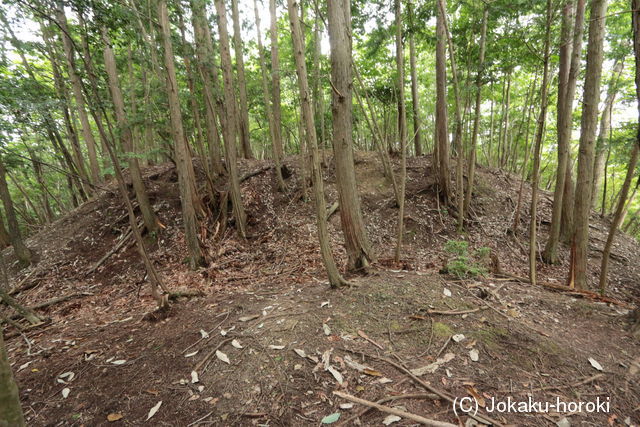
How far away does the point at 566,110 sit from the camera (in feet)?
15.9

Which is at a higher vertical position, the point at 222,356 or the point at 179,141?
the point at 179,141

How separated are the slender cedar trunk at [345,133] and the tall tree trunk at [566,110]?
303cm

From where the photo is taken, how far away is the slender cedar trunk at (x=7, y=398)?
4.68 feet

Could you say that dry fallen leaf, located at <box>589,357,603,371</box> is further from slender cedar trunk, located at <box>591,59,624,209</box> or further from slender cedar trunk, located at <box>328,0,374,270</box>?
slender cedar trunk, located at <box>591,59,624,209</box>

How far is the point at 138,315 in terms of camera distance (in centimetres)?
443

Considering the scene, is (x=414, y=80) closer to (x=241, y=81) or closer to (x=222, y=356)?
(x=241, y=81)

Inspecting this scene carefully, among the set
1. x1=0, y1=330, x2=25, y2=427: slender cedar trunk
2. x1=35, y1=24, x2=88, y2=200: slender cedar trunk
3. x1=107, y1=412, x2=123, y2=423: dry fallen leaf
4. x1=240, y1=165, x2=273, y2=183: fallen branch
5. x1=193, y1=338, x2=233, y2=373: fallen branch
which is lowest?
x1=107, y1=412, x2=123, y2=423: dry fallen leaf

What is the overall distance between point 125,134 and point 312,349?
6714 mm

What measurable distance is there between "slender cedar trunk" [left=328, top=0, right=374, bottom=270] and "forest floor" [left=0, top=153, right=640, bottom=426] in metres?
0.54

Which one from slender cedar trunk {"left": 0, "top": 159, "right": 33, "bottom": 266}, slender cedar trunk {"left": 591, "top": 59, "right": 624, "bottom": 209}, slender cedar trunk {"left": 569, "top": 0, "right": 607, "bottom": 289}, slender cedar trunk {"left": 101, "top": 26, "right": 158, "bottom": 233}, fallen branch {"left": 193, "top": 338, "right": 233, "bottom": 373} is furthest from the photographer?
slender cedar trunk {"left": 591, "top": 59, "right": 624, "bottom": 209}

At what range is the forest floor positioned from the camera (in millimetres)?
2283

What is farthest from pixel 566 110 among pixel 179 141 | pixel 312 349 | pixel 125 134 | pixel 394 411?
pixel 125 134

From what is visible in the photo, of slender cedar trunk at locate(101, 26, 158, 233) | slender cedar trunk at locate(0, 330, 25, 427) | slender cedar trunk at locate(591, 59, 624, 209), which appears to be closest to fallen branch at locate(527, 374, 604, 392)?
slender cedar trunk at locate(0, 330, 25, 427)

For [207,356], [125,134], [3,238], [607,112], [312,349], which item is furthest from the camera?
[607,112]
